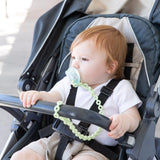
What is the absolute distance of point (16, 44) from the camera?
2703 mm

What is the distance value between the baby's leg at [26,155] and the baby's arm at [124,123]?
1.15ft

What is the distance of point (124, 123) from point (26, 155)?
16.0 inches

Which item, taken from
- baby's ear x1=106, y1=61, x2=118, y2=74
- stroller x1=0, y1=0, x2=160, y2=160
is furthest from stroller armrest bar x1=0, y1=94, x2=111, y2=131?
baby's ear x1=106, y1=61, x2=118, y2=74

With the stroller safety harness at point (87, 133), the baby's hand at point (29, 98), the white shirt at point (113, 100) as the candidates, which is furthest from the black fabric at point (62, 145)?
the baby's hand at point (29, 98)

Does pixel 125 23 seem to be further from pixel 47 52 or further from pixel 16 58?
pixel 16 58

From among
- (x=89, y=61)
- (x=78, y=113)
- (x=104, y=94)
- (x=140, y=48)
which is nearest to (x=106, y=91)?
(x=104, y=94)

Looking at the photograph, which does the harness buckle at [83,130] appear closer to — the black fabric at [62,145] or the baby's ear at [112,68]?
the black fabric at [62,145]

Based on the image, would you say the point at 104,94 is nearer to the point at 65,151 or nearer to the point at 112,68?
the point at 112,68

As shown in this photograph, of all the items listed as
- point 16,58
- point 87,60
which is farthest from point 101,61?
point 16,58

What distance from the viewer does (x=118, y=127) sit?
88cm

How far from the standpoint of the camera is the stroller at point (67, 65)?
0.97m

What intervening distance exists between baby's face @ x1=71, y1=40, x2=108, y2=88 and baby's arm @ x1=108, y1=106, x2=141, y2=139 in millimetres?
204

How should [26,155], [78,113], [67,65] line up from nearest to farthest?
[78,113] < [26,155] < [67,65]

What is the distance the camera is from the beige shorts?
1.08 m
